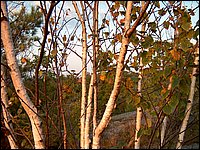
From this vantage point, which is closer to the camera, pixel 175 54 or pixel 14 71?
pixel 14 71

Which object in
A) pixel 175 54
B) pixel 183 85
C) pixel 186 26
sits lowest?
pixel 183 85

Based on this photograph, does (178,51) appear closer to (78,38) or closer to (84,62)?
(84,62)

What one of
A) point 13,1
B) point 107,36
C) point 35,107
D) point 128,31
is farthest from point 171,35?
point 35,107

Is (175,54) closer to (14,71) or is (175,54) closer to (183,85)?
(183,85)

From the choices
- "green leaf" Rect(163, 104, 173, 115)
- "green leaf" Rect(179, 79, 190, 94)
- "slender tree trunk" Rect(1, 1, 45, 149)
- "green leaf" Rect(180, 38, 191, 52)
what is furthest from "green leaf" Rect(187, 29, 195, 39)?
"slender tree trunk" Rect(1, 1, 45, 149)

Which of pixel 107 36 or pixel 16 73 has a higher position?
pixel 107 36

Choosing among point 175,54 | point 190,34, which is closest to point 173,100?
point 175,54

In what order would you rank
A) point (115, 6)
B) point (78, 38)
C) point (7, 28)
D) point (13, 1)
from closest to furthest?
point (7, 28) < point (115, 6) < point (13, 1) < point (78, 38)

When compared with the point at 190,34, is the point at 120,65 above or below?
below

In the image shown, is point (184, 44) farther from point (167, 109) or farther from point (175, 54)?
point (167, 109)

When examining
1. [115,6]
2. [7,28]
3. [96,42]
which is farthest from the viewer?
[96,42]

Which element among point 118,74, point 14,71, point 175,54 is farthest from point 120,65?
point 14,71

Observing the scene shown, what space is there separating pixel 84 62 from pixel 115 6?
569 millimetres

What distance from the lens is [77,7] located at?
205 centimetres
